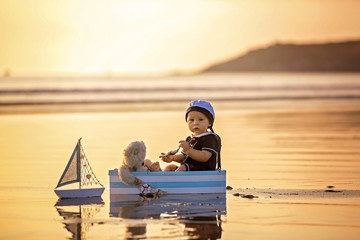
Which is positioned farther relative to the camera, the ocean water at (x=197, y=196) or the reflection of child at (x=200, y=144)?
the reflection of child at (x=200, y=144)

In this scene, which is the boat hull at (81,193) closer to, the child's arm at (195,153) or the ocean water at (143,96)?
the child's arm at (195,153)

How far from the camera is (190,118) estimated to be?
32.7ft

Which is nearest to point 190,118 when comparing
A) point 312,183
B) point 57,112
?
point 312,183

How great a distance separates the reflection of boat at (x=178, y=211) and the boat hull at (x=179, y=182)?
8cm

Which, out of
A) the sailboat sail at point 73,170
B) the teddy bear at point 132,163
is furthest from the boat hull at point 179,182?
the sailboat sail at point 73,170

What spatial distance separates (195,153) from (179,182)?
0.39 m

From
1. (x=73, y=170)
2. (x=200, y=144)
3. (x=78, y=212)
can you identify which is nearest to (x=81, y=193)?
(x=73, y=170)

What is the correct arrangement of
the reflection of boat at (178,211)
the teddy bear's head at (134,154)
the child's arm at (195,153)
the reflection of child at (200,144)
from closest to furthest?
the reflection of boat at (178,211)
the teddy bear's head at (134,154)
the child's arm at (195,153)
the reflection of child at (200,144)

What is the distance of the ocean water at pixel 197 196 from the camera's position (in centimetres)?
739

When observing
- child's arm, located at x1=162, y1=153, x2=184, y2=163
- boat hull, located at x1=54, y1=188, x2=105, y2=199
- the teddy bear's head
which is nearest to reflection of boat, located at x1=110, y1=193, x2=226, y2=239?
boat hull, located at x1=54, y1=188, x2=105, y2=199

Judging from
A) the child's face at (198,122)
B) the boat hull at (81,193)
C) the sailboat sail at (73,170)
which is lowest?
the boat hull at (81,193)

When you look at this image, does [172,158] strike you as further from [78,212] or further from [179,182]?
[78,212]

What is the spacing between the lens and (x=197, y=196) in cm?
939

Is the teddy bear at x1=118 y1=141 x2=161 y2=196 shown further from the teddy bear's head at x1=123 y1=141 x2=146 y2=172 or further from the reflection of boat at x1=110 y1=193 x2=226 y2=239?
the reflection of boat at x1=110 y1=193 x2=226 y2=239
